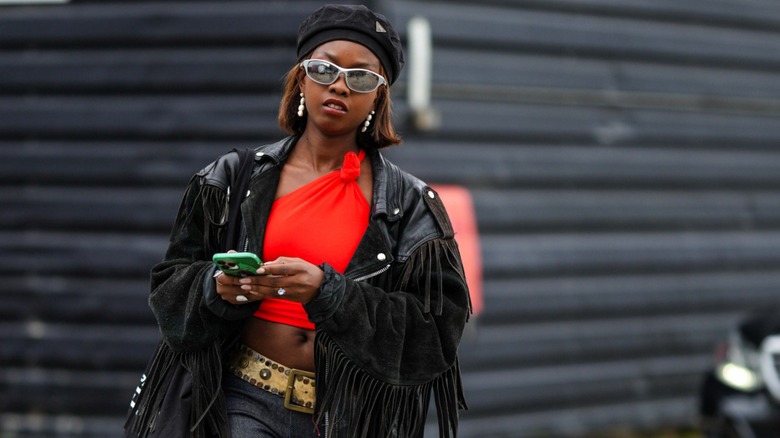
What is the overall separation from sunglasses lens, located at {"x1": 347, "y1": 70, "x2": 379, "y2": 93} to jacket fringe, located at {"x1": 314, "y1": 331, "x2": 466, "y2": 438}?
66cm

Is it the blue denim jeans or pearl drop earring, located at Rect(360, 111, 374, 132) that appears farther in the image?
pearl drop earring, located at Rect(360, 111, 374, 132)

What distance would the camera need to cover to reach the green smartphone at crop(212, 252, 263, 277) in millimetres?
2568

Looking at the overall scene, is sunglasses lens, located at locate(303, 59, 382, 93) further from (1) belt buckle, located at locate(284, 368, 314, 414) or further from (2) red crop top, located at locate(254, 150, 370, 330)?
(1) belt buckle, located at locate(284, 368, 314, 414)

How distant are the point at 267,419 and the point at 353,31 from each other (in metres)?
1.07

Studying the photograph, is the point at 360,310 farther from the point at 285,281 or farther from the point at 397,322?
the point at 285,281

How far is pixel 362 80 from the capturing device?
296cm

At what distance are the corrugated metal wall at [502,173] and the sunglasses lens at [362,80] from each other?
10.8 feet

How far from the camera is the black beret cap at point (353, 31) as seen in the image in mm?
2979

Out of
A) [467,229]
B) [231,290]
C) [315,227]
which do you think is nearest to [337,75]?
[315,227]

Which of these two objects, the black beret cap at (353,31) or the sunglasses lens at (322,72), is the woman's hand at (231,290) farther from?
the black beret cap at (353,31)

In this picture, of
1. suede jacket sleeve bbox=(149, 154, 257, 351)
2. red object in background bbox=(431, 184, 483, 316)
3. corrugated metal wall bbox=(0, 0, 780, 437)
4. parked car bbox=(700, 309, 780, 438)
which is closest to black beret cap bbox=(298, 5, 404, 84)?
suede jacket sleeve bbox=(149, 154, 257, 351)

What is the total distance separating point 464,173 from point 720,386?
1905 millimetres

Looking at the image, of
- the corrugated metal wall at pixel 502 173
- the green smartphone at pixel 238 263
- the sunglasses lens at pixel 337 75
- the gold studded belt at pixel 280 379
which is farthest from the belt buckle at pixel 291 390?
the corrugated metal wall at pixel 502 173

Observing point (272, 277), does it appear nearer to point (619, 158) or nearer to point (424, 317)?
point (424, 317)
